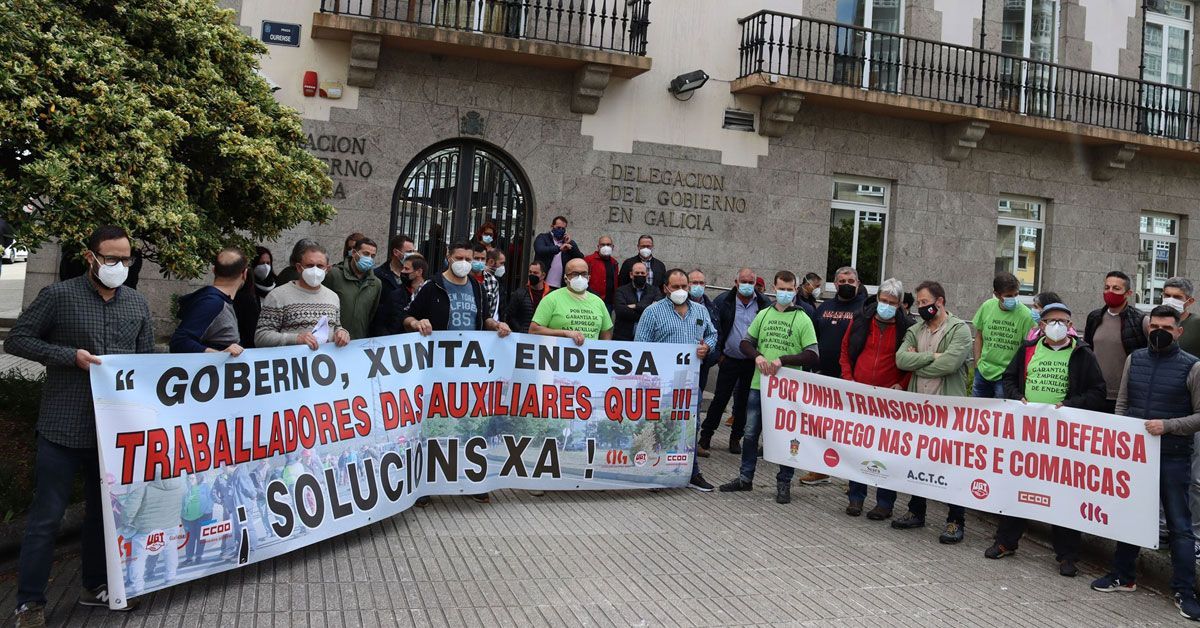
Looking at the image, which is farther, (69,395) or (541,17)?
(541,17)

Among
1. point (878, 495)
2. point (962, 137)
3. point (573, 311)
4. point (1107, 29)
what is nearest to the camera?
point (878, 495)

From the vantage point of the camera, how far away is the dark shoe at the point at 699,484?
26.7 feet

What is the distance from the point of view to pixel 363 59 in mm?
12789

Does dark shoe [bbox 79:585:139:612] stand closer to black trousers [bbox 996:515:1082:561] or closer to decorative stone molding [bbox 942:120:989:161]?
black trousers [bbox 996:515:1082:561]

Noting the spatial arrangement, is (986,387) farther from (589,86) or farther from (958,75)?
(958,75)

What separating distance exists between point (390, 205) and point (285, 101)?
1916 mm

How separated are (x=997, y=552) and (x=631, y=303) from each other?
4442 mm

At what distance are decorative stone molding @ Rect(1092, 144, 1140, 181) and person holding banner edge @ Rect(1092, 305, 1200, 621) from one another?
1192 cm

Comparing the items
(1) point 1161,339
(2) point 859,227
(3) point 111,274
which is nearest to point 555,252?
(2) point 859,227

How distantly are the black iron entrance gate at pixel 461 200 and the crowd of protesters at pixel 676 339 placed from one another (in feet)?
13.8

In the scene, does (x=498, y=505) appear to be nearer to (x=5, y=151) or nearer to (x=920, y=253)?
(x=5, y=151)

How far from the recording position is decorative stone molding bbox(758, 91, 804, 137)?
14.5m

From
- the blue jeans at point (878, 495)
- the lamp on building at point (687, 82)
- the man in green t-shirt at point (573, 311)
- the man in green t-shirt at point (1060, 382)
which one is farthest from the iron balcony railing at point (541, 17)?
the man in green t-shirt at point (1060, 382)

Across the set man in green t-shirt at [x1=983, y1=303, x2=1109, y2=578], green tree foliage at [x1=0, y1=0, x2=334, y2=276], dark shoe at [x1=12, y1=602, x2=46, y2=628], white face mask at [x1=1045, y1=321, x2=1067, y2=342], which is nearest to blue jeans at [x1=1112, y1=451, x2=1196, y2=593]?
man in green t-shirt at [x1=983, y1=303, x2=1109, y2=578]
